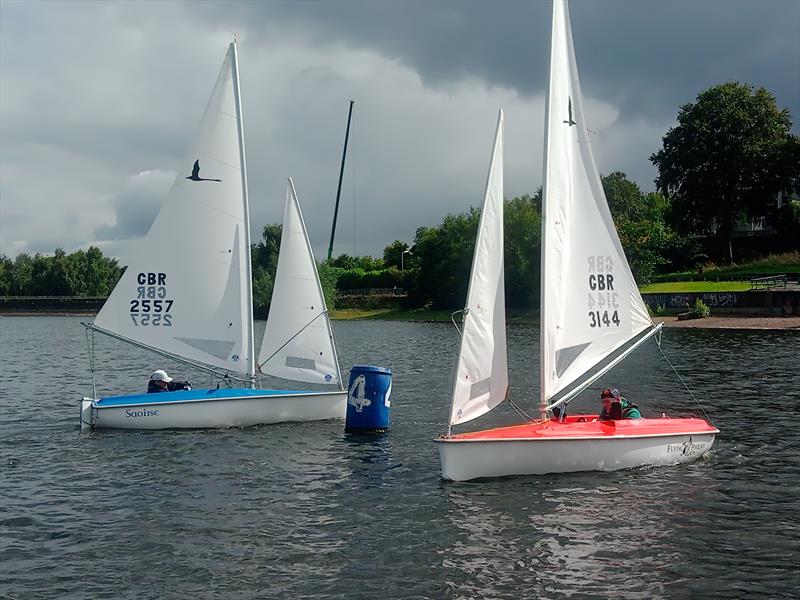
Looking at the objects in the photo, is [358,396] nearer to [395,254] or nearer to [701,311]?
[701,311]

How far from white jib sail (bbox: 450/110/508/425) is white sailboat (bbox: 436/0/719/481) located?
0.03m

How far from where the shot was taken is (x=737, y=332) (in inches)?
2554

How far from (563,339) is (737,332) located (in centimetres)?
5099

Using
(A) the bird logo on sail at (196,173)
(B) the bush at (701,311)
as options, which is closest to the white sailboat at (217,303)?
(A) the bird logo on sail at (196,173)

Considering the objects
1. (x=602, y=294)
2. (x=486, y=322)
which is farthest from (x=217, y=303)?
(x=602, y=294)

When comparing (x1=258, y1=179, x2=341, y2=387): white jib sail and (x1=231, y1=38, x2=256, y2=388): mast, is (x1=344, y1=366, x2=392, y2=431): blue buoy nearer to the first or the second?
(x1=258, y1=179, x2=341, y2=387): white jib sail

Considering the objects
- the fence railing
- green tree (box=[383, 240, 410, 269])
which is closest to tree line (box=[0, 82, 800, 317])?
the fence railing

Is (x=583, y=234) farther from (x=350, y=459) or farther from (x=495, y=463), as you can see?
(x=350, y=459)

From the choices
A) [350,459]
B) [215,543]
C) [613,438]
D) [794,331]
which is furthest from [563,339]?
[794,331]

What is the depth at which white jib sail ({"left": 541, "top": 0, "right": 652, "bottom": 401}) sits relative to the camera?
Answer: 18922mm

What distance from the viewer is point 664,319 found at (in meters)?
75.1

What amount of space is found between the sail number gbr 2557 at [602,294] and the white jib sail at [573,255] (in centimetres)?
2

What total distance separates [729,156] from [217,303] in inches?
3508

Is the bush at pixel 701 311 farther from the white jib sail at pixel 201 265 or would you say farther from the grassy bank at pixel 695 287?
the white jib sail at pixel 201 265
